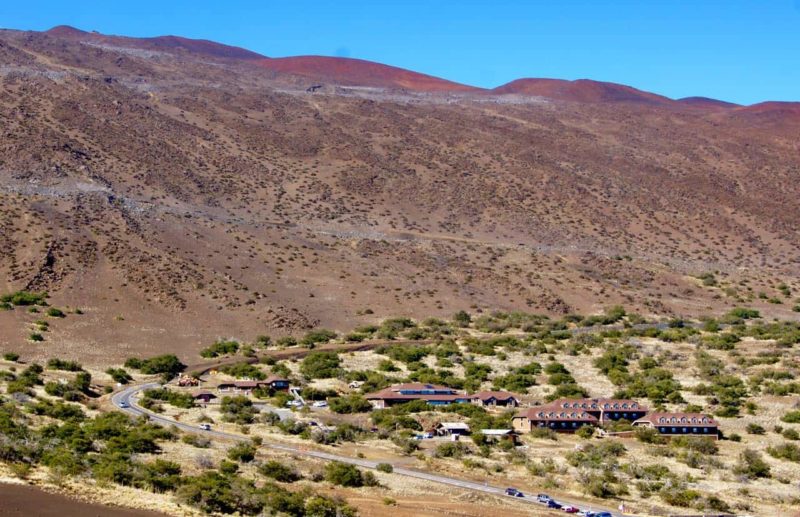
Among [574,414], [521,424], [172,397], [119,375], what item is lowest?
[119,375]

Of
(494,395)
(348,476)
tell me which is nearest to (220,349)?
(494,395)

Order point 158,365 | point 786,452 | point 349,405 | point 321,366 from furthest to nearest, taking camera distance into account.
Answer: point 321,366 < point 158,365 < point 349,405 < point 786,452

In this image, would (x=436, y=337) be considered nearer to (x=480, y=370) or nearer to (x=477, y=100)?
(x=480, y=370)

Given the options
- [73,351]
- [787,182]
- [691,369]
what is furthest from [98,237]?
[787,182]

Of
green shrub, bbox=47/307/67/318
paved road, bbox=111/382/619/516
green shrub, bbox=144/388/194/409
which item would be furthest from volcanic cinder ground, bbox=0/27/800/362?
paved road, bbox=111/382/619/516

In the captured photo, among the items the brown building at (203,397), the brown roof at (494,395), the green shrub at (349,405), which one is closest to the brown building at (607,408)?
the brown roof at (494,395)

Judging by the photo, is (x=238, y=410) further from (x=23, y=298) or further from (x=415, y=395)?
(x=23, y=298)
